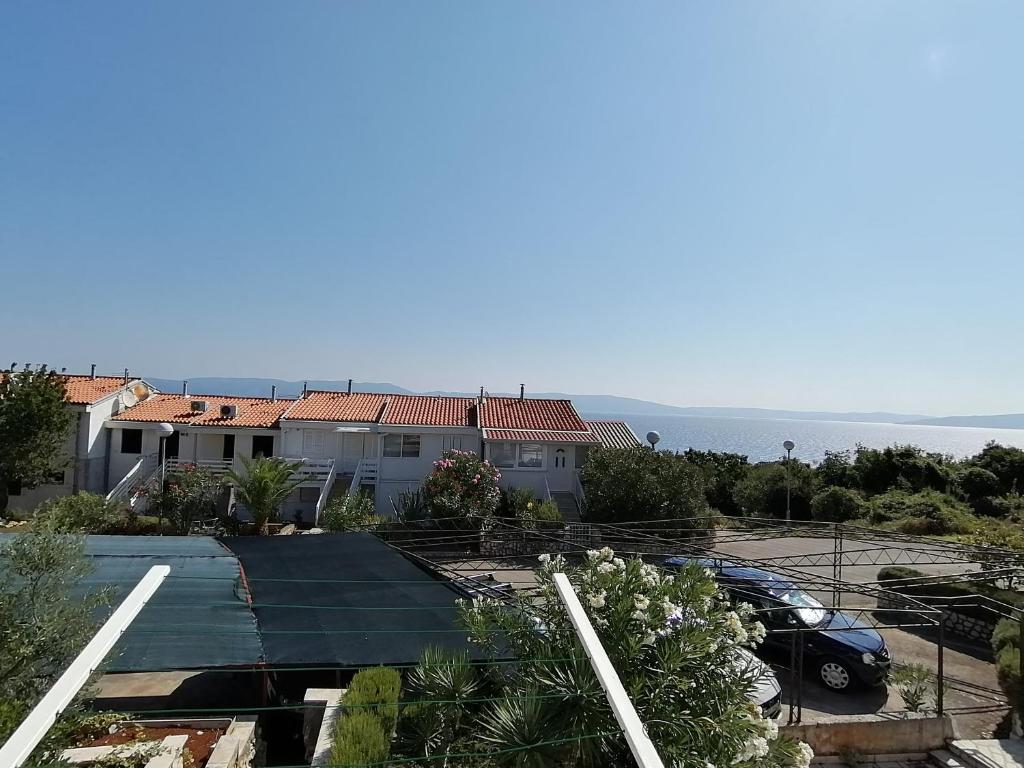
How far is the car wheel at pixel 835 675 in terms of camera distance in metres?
10.0

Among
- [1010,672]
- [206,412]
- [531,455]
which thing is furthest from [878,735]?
[206,412]

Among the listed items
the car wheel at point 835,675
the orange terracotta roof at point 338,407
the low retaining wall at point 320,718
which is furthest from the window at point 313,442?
the car wheel at point 835,675

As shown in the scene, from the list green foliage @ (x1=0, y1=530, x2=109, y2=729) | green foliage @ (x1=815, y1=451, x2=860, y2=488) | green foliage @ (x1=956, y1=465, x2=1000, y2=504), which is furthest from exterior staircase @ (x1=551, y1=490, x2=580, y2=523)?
green foliage @ (x1=956, y1=465, x2=1000, y2=504)

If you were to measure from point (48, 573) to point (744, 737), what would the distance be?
521 centimetres

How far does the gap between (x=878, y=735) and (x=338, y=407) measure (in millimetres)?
25049

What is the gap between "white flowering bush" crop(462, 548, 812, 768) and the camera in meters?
3.24

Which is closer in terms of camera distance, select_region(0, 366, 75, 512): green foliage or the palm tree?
the palm tree

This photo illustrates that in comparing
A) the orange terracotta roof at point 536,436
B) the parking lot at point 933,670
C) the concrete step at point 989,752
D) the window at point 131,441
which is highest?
the orange terracotta roof at point 536,436

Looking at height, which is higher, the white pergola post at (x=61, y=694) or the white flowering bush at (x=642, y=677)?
the white pergola post at (x=61, y=694)

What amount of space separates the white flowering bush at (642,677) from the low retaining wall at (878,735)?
164 inches

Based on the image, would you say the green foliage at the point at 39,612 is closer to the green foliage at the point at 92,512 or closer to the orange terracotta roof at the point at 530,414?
the green foliage at the point at 92,512

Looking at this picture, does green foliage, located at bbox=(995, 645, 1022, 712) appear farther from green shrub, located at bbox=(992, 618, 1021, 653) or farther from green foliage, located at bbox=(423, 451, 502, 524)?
green foliage, located at bbox=(423, 451, 502, 524)

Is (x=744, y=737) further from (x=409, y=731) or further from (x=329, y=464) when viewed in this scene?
(x=329, y=464)

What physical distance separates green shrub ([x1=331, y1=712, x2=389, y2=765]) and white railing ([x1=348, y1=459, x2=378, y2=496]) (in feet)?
67.6
